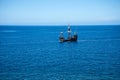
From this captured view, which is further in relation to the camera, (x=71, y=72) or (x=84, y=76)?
(x=71, y=72)

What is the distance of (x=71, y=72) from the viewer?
33969 millimetres

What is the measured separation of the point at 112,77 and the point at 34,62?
1564 cm

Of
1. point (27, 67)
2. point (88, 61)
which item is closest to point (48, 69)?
point (27, 67)

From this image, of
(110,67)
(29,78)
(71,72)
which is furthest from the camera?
(110,67)

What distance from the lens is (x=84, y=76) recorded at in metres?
31.7

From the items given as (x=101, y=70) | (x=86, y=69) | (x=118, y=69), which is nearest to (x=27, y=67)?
(x=86, y=69)

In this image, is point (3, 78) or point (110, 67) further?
point (110, 67)

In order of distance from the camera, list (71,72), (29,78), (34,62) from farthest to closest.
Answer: (34,62) < (71,72) < (29,78)

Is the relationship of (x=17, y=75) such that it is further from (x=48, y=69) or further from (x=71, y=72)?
(x=71, y=72)

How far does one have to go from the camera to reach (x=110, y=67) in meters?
37.0

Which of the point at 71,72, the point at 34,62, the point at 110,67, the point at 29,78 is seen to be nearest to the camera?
the point at 29,78

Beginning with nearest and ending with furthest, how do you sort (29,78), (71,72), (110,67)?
(29,78) < (71,72) < (110,67)

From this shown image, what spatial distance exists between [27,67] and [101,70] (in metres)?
11.7

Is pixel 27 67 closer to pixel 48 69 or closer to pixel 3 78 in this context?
pixel 48 69
